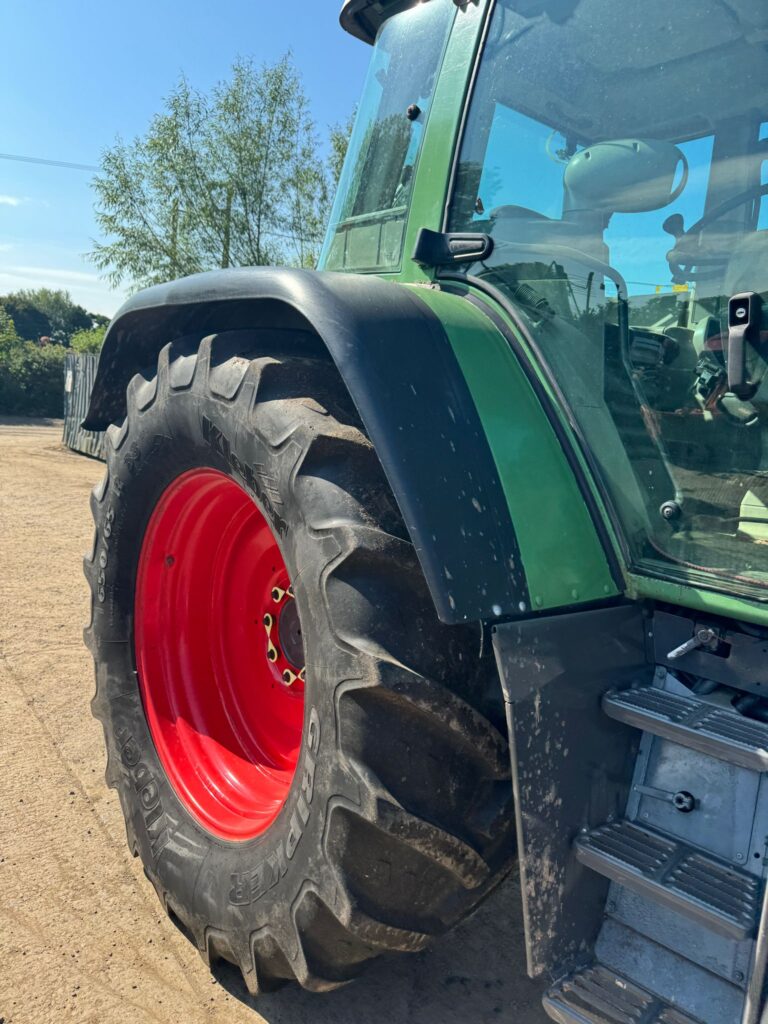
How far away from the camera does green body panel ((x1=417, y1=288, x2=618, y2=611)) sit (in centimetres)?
148

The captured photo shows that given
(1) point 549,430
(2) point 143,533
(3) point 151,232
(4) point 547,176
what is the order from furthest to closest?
(3) point 151,232, (2) point 143,533, (4) point 547,176, (1) point 549,430

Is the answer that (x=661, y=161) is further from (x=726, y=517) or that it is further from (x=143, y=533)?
(x=143, y=533)

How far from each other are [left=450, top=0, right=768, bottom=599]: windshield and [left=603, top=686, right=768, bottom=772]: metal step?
231mm

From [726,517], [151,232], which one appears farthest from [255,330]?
[151,232]

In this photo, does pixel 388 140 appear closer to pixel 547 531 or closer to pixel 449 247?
pixel 449 247

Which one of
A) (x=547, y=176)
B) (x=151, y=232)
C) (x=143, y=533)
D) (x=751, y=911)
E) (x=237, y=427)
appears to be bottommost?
(x=751, y=911)

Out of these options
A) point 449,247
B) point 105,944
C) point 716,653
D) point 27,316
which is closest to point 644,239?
point 449,247

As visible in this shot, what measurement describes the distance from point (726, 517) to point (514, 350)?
52 cm

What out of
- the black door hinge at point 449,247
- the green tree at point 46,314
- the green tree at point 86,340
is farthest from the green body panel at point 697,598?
the green tree at point 46,314

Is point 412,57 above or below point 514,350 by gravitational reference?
above

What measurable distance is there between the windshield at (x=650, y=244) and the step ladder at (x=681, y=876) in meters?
0.26

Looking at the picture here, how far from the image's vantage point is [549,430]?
1569 mm

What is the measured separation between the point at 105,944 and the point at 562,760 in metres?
1.32

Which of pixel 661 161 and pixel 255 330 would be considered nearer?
pixel 661 161
